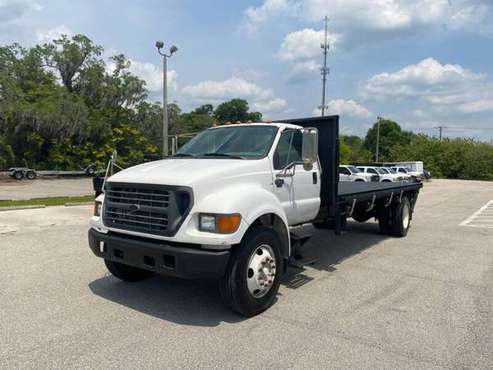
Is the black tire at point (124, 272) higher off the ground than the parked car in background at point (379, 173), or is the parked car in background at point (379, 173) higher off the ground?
the parked car in background at point (379, 173)

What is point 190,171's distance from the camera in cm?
456

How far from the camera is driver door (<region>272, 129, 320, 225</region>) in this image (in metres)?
5.29

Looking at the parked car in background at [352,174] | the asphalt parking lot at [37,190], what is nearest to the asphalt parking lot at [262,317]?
the asphalt parking lot at [37,190]

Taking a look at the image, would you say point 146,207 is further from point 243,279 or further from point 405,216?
point 405,216

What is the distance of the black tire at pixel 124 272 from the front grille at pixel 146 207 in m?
0.89

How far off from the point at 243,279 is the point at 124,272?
1.95m

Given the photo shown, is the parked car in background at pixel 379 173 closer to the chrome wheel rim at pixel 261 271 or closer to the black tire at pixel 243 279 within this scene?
the chrome wheel rim at pixel 261 271

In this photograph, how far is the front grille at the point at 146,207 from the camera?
424 centimetres

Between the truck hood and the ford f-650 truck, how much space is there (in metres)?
0.01

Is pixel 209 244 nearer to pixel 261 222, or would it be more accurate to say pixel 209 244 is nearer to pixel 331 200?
pixel 261 222

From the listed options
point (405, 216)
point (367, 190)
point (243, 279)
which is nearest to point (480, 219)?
point (405, 216)

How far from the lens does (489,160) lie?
55.0m

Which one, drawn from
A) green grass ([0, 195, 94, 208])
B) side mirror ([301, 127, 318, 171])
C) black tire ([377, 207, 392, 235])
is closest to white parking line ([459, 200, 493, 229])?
black tire ([377, 207, 392, 235])

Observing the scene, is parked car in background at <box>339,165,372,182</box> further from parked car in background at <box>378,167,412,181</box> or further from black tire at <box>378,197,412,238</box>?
black tire at <box>378,197,412,238</box>
